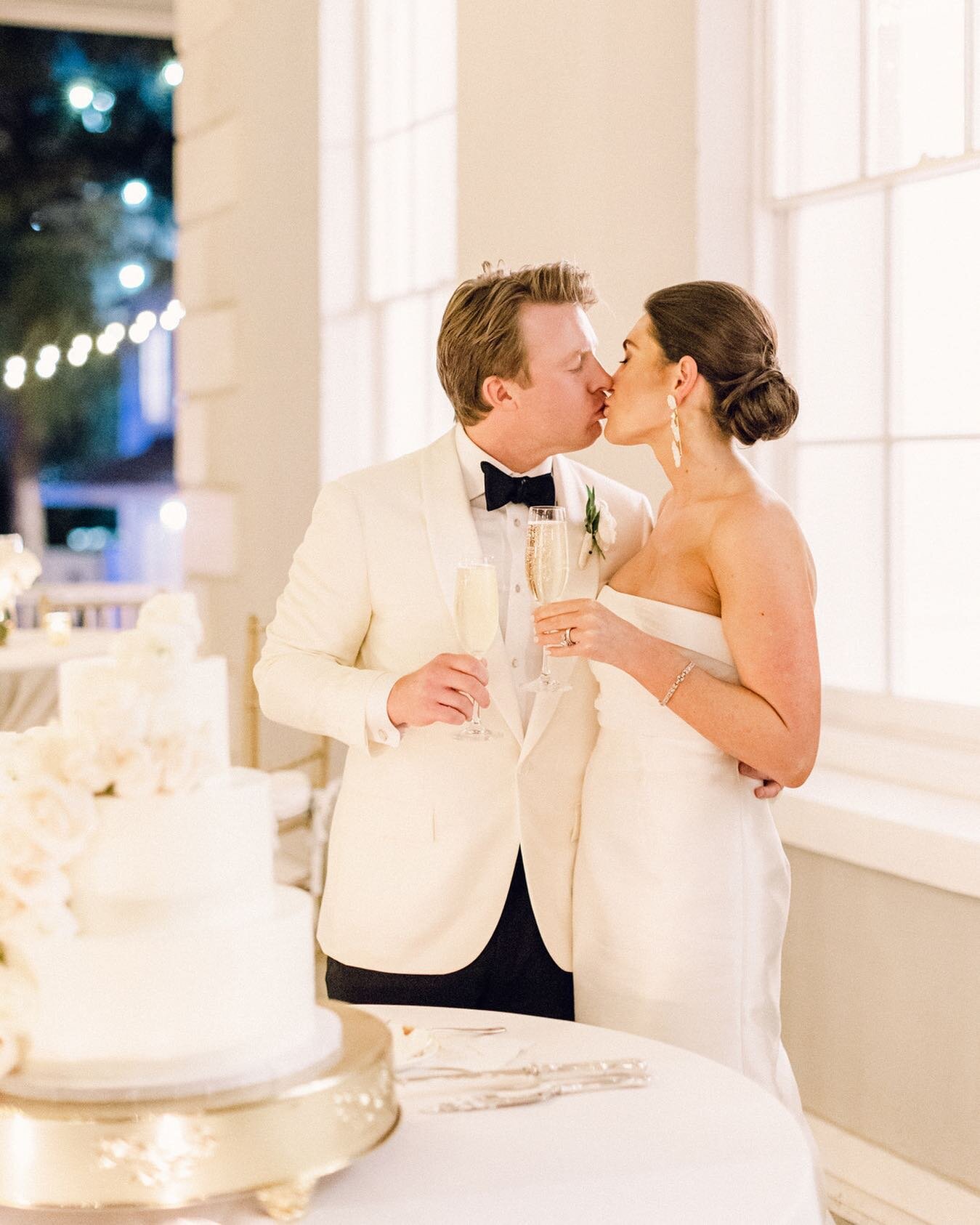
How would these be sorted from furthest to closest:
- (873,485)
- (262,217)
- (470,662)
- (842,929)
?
1. (262,217)
2. (873,485)
3. (842,929)
4. (470,662)

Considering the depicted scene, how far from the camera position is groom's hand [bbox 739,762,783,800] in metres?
1.98

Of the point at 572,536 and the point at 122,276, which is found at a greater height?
the point at 122,276

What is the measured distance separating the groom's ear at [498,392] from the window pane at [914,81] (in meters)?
1.14

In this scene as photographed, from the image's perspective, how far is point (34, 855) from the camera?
107cm

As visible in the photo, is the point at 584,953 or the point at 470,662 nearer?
the point at 470,662

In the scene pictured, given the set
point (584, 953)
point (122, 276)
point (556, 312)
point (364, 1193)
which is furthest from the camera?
point (122, 276)

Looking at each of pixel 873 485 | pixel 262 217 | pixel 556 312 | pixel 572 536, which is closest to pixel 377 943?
pixel 572 536

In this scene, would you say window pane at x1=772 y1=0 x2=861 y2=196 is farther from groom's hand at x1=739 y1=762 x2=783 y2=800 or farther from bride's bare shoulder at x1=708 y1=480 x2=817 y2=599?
groom's hand at x1=739 y1=762 x2=783 y2=800

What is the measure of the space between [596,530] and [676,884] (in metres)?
0.53

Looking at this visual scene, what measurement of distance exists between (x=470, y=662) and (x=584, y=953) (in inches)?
19.9

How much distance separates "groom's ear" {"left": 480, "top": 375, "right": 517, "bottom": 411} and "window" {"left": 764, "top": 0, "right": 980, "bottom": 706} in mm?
724

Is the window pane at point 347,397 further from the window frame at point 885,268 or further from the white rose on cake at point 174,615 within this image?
the white rose on cake at point 174,615

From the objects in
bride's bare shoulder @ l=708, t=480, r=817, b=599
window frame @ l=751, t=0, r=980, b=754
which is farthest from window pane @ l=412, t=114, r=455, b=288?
bride's bare shoulder @ l=708, t=480, r=817, b=599

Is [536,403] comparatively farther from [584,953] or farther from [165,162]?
[165,162]
